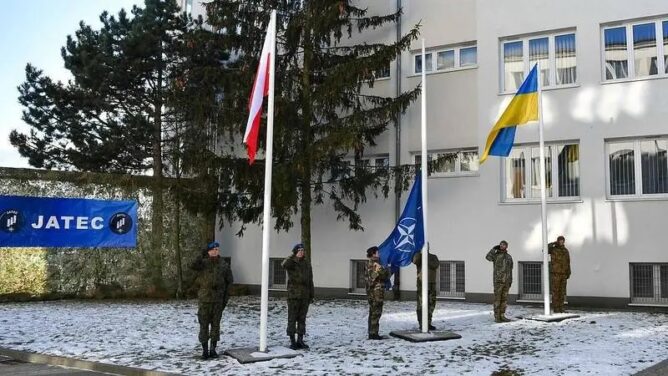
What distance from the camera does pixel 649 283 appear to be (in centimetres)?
1658

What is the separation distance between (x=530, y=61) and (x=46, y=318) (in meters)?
14.6

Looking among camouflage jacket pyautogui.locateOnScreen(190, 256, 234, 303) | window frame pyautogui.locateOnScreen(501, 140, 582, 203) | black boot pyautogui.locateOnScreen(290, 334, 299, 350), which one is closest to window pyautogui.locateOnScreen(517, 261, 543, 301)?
window frame pyautogui.locateOnScreen(501, 140, 582, 203)

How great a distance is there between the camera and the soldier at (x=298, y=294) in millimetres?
10938

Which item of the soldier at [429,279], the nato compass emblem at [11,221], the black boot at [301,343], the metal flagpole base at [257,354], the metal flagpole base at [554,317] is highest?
the nato compass emblem at [11,221]

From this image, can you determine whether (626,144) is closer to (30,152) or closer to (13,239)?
(13,239)

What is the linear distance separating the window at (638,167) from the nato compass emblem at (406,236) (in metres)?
7.62

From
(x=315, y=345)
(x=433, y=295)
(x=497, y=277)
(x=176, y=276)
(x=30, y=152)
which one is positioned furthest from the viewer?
(x=30, y=152)

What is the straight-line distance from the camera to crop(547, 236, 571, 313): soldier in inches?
601

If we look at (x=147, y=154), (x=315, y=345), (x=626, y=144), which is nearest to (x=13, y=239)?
(x=147, y=154)

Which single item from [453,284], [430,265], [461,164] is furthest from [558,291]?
[461,164]

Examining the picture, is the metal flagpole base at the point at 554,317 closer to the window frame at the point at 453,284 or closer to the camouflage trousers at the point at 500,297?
the camouflage trousers at the point at 500,297

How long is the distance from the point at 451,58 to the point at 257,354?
1284cm

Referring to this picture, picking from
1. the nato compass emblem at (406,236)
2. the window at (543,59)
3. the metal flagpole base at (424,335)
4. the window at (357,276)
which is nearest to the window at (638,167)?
the window at (543,59)

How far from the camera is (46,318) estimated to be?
14.7 m
